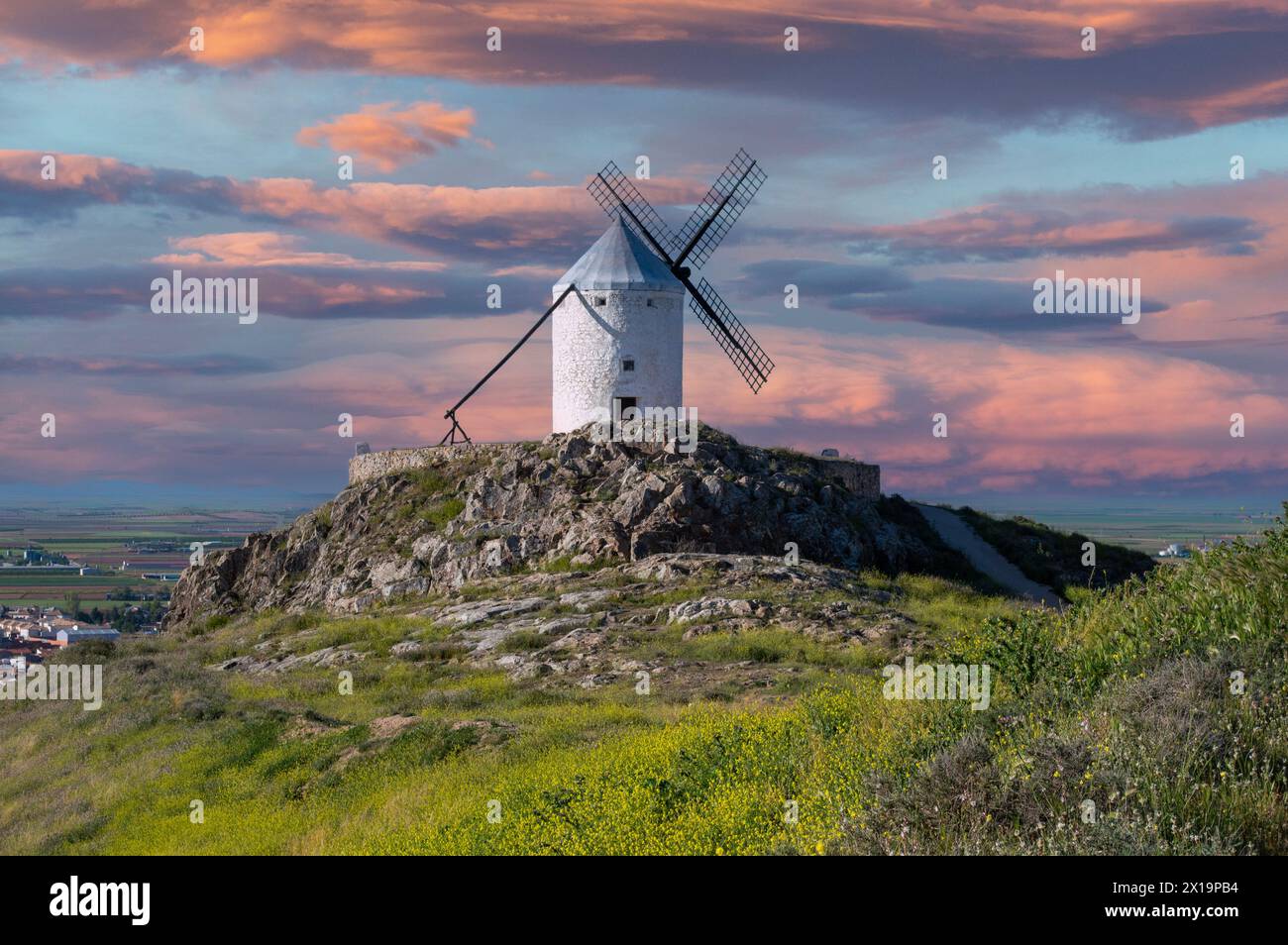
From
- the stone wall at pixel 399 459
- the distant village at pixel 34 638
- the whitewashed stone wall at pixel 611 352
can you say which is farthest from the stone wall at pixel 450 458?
the distant village at pixel 34 638

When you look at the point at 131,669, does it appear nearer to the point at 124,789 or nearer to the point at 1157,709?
the point at 124,789

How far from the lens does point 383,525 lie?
50.5 meters

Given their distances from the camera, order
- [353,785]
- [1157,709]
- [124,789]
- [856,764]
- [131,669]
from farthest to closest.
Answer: [131,669] < [124,789] < [353,785] < [856,764] < [1157,709]

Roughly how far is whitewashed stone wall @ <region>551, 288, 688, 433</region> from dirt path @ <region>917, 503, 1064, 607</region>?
17529 mm

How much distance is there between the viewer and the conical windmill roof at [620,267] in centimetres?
5056

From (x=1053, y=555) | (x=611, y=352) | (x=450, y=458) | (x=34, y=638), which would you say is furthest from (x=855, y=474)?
(x=34, y=638)

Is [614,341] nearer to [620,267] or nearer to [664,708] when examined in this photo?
[620,267]

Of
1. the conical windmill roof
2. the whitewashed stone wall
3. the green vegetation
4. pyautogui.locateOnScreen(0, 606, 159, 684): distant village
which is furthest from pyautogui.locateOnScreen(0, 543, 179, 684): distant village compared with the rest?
the green vegetation

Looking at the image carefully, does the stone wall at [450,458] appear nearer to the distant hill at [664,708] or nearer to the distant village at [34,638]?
the distant hill at [664,708]

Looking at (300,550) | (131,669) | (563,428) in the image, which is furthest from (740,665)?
(300,550)

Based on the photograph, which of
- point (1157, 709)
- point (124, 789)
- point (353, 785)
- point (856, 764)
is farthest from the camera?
point (124, 789)
